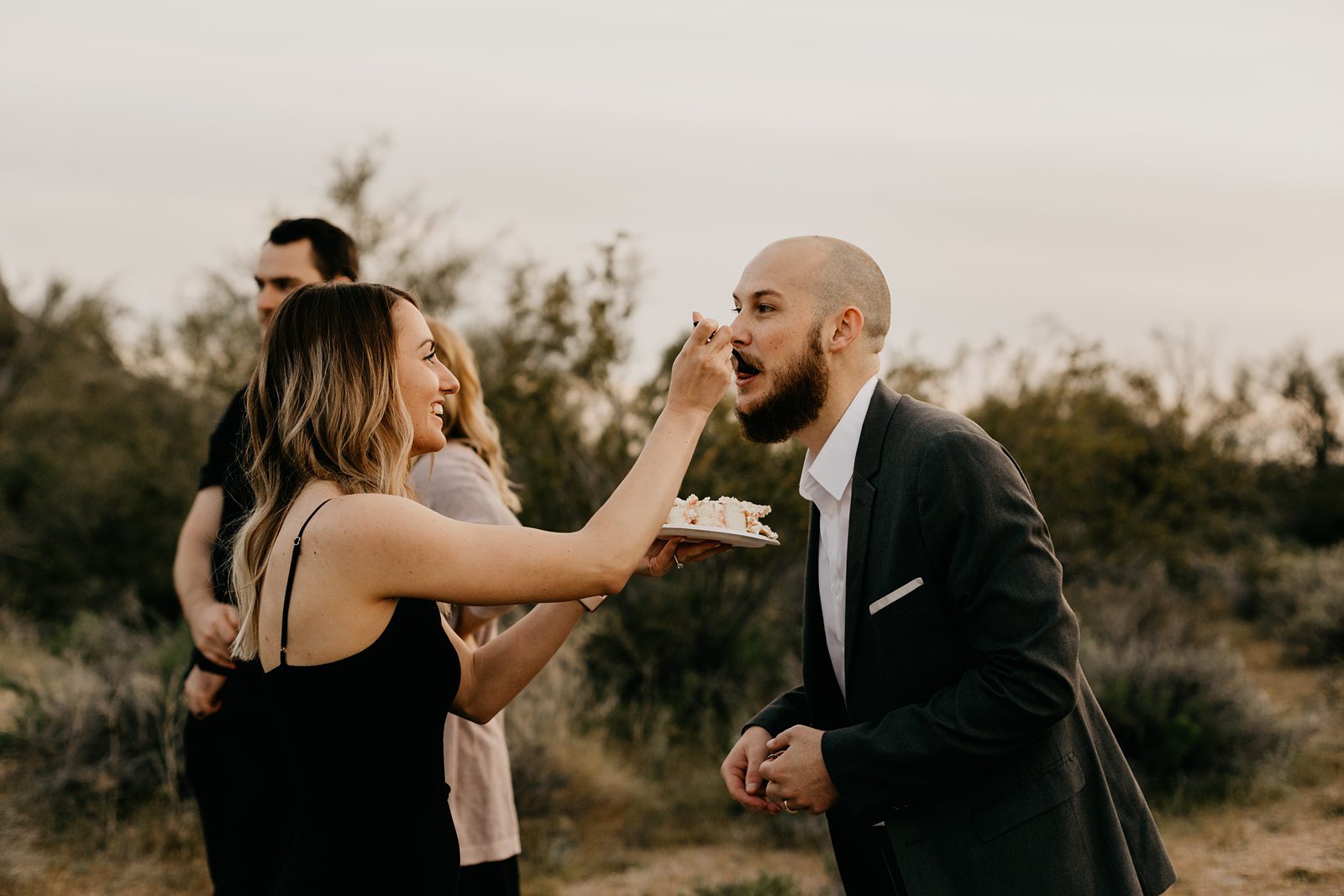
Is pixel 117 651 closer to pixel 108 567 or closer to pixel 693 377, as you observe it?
pixel 108 567

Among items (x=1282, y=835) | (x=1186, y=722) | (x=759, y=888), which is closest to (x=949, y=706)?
(x=759, y=888)

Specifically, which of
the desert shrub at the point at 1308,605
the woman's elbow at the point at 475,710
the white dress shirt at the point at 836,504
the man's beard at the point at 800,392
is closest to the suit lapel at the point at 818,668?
the white dress shirt at the point at 836,504

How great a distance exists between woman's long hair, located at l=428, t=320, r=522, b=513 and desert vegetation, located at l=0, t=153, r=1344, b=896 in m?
2.03

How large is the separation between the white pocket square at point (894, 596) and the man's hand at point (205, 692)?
7.27 feet

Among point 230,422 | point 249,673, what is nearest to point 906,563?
point 249,673

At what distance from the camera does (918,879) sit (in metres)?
2.42

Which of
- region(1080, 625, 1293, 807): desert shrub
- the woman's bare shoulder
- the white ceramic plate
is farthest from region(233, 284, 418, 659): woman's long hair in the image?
region(1080, 625, 1293, 807): desert shrub

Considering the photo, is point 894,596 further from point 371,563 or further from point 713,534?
point 371,563

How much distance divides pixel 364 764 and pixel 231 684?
137 centimetres

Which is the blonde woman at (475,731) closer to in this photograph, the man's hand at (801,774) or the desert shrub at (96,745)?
the man's hand at (801,774)

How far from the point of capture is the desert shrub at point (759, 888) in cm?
589

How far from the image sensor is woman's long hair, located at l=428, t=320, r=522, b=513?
151 inches

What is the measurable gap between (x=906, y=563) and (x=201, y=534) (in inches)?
104

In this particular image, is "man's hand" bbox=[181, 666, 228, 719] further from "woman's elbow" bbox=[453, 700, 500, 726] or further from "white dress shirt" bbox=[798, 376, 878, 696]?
"white dress shirt" bbox=[798, 376, 878, 696]
